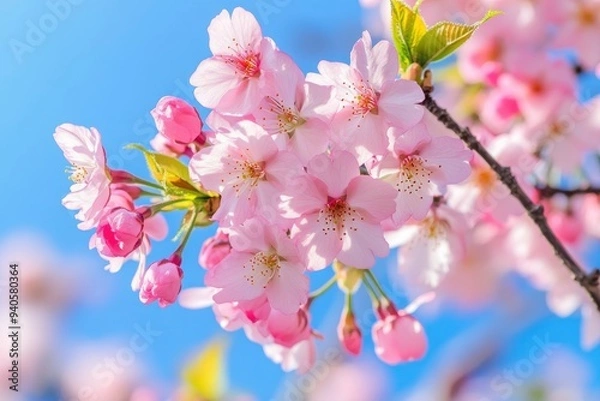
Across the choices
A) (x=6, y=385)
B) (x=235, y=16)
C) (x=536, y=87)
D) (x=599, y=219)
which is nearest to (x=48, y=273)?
(x=6, y=385)

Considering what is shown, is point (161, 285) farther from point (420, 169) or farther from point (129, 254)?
point (420, 169)

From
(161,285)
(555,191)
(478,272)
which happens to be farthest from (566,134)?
(161,285)

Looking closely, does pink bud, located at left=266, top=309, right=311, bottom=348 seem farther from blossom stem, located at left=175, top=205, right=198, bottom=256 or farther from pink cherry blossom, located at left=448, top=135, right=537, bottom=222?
pink cherry blossom, located at left=448, top=135, right=537, bottom=222

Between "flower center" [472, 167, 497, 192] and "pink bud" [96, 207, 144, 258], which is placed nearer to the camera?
"pink bud" [96, 207, 144, 258]

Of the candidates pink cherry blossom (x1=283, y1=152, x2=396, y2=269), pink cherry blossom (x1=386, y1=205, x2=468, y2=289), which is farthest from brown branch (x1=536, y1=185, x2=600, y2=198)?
pink cherry blossom (x1=283, y1=152, x2=396, y2=269)

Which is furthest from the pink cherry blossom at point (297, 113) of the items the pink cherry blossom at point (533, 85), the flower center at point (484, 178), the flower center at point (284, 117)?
the pink cherry blossom at point (533, 85)

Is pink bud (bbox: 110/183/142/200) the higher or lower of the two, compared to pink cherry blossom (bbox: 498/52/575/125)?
lower

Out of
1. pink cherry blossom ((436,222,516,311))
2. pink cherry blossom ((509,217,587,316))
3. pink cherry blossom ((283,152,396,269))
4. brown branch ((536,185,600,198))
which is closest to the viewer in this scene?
pink cherry blossom ((283,152,396,269))
